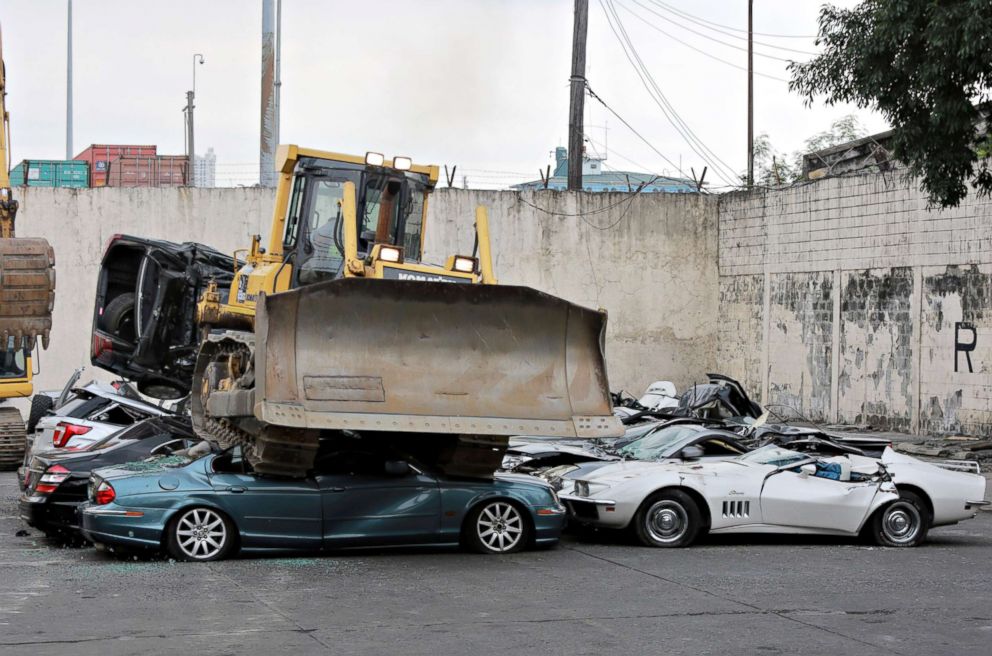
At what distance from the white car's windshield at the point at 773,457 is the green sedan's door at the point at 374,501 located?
3677 mm

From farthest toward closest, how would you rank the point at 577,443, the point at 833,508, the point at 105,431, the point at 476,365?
the point at 577,443 → the point at 105,431 → the point at 833,508 → the point at 476,365

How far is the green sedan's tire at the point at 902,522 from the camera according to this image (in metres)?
13.6

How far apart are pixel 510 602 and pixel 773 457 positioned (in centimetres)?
488

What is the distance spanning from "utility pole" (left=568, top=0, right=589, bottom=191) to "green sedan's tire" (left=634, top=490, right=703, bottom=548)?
2018 centimetres

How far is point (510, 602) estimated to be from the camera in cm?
1001

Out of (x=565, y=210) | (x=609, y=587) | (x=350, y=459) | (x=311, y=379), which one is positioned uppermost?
(x=565, y=210)

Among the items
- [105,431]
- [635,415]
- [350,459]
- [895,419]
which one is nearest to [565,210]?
[895,419]

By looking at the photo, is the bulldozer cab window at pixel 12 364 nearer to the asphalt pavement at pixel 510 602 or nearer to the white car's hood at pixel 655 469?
the asphalt pavement at pixel 510 602

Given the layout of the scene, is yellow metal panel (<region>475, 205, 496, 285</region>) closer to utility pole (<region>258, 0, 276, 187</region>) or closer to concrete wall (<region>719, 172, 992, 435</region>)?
concrete wall (<region>719, 172, 992, 435</region>)

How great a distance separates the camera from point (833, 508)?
528 inches

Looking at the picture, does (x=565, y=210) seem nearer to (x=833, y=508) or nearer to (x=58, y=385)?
(x=58, y=385)

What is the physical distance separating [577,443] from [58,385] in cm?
1769

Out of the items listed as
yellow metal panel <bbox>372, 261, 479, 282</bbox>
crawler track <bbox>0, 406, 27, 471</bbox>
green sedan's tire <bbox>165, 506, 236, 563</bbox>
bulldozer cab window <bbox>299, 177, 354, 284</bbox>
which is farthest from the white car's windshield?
crawler track <bbox>0, 406, 27, 471</bbox>

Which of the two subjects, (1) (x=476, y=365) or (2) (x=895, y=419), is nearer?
(1) (x=476, y=365)
